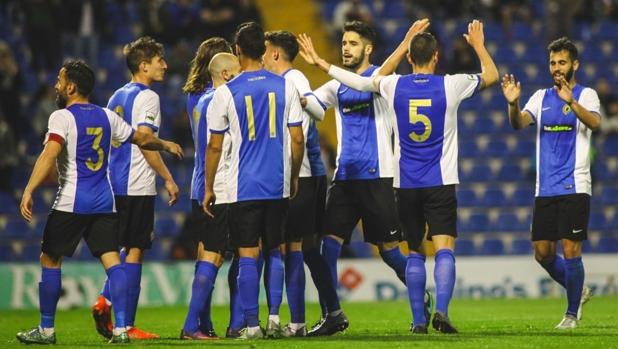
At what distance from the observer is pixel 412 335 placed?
31.1ft

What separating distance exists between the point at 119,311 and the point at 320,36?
597 inches

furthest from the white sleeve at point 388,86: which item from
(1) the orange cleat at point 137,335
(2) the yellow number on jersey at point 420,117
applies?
(1) the orange cleat at point 137,335

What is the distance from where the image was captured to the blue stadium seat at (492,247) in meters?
20.1

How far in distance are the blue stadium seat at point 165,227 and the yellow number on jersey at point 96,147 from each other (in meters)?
9.89

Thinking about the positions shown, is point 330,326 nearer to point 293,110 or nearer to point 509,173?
point 293,110

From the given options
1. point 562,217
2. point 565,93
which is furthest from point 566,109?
point 562,217

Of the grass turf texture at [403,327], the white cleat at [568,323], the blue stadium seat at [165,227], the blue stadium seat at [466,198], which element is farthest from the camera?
the blue stadium seat at [466,198]

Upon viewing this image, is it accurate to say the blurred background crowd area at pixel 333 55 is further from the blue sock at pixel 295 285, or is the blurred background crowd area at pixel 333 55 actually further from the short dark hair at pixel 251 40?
the short dark hair at pixel 251 40

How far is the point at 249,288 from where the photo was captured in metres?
9.02

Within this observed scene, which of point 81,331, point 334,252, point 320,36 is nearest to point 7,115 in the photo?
point 320,36

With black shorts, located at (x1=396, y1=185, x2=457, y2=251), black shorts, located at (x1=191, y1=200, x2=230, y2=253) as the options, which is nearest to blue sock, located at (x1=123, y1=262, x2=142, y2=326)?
black shorts, located at (x1=191, y1=200, x2=230, y2=253)

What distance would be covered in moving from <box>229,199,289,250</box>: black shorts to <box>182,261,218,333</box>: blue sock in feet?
1.95

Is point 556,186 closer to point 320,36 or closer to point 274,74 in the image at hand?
point 274,74

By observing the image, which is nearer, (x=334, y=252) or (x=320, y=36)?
(x=334, y=252)
